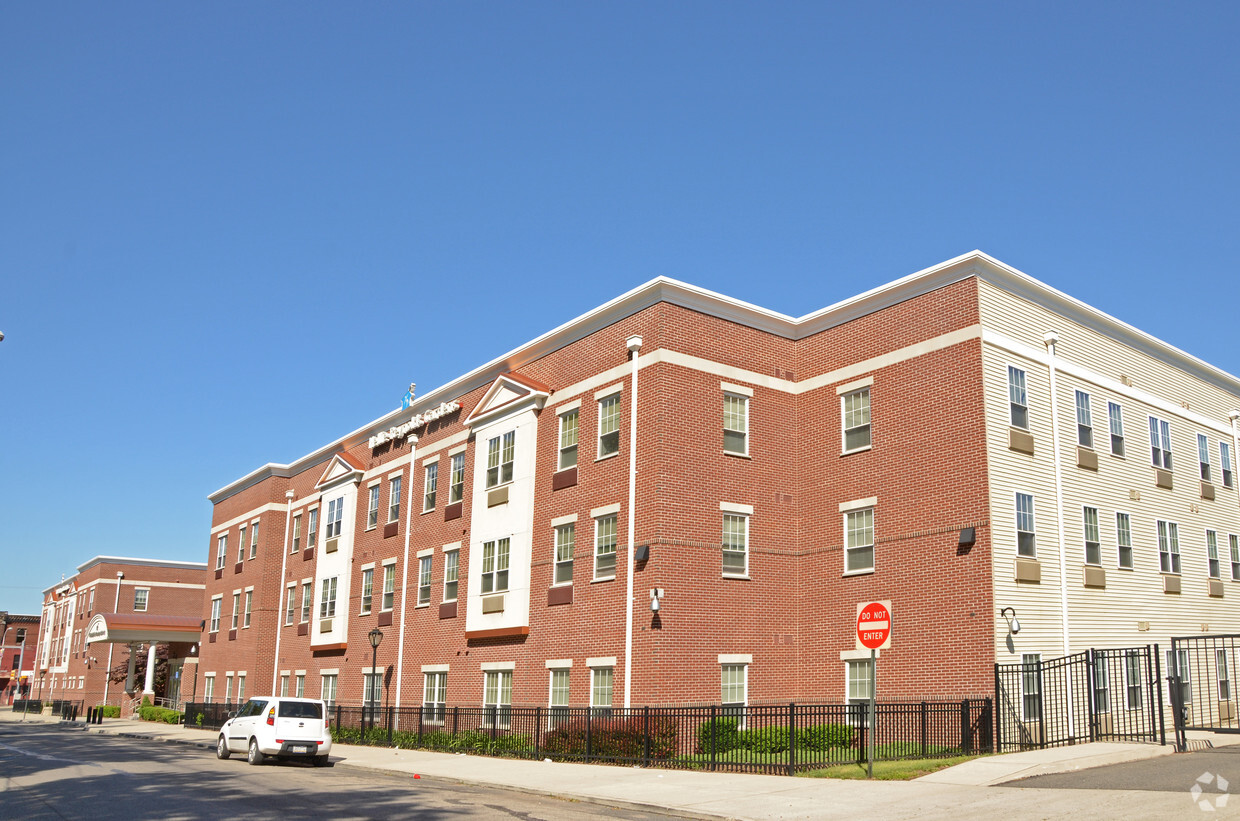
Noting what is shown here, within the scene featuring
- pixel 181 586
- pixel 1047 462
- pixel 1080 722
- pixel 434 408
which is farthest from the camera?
pixel 181 586

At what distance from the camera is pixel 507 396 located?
1312 inches

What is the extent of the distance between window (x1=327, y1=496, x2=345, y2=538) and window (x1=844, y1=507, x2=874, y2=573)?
78.7ft

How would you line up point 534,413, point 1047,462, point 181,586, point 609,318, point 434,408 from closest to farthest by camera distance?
point 1047,462 → point 609,318 → point 534,413 → point 434,408 → point 181,586

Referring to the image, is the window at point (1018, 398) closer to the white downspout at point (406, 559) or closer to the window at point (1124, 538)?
the window at point (1124, 538)

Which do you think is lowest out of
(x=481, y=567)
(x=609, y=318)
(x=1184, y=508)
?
(x=481, y=567)

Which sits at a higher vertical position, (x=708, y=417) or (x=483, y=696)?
(x=708, y=417)

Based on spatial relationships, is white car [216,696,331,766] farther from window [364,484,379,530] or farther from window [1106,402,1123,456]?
window [1106,402,1123,456]

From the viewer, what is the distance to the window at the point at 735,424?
28359 mm

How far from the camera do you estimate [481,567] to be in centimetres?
3306

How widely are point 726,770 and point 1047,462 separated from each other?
1145 centimetres

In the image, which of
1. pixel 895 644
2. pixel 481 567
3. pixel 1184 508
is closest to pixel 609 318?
pixel 481 567

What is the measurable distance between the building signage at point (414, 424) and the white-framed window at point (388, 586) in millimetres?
4968

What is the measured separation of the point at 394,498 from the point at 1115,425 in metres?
25.3

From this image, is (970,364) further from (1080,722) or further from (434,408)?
(434,408)
